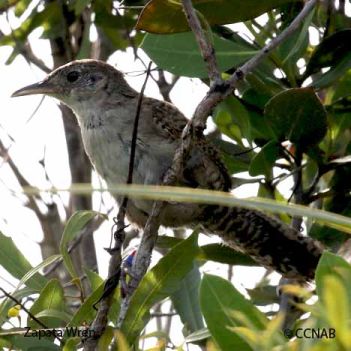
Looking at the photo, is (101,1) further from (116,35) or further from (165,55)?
(165,55)

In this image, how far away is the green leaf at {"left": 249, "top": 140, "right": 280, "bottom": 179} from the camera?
12.1 feet

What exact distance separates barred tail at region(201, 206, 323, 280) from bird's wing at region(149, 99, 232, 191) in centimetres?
19

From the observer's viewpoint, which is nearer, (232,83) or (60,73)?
(232,83)

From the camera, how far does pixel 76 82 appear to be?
457 centimetres

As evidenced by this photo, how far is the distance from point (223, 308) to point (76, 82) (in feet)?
8.03

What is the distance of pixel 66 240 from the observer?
10.7 ft

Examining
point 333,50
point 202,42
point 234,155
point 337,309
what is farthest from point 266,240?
point 337,309

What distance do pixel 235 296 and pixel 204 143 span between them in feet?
5.19

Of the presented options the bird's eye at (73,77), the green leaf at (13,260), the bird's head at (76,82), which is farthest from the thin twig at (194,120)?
the bird's eye at (73,77)

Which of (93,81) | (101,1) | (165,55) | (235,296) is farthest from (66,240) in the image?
(101,1)

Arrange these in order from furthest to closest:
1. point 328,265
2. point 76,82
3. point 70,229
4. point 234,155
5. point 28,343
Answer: point 76,82, point 234,155, point 70,229, point 28,343, point 328,265

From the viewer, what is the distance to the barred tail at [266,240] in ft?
13.0

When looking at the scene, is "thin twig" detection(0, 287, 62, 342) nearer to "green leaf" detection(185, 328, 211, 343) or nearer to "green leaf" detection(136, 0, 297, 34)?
"green leaf" detection(185, 328, 211, 343)

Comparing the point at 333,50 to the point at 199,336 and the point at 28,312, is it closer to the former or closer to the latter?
the point at 199,336
